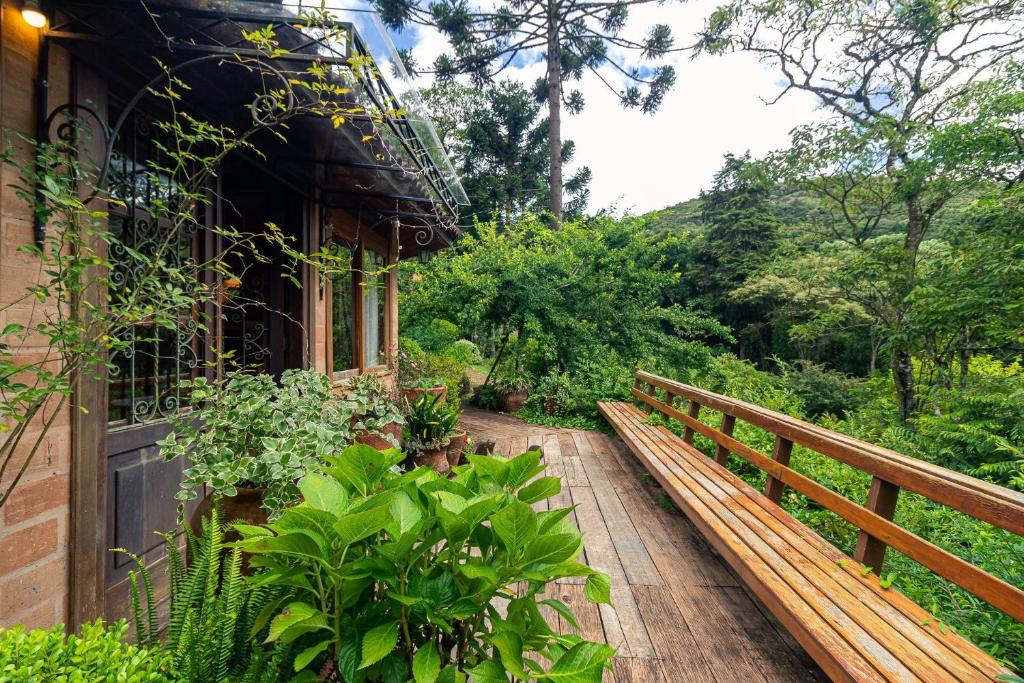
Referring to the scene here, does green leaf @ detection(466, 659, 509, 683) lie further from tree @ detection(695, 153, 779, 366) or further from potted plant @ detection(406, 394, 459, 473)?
tree @ detection(695, 153, 779, 366)

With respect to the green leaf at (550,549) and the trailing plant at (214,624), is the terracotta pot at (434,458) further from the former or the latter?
the green leaf at (550,549)

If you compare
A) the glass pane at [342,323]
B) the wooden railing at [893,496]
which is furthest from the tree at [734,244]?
the wooden railing at [893,496]

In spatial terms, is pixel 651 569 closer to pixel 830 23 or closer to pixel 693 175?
pixel 830 23

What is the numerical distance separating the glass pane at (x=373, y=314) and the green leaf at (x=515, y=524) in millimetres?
4480

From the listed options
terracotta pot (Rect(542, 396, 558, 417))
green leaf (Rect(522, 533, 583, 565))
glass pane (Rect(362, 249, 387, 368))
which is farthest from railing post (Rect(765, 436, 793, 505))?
terracotta pot (Rect(542, 396, 558, 417))

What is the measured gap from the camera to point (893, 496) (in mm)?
1789

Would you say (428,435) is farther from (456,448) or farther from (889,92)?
(889,92)

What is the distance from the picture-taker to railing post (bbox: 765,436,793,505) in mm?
2543

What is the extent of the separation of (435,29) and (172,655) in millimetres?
12288

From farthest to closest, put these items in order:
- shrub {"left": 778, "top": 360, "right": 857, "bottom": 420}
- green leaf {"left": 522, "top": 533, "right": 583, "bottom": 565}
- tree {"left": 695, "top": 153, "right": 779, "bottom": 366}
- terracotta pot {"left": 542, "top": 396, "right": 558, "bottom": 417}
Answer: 1. tree {"left": 695, "top": 153, "right": 779, "bottom": 366}
2. shrub {"left": 778, "top": 360, "right": 857, "bottom": 420}
3. terracotta pot {"left": 542, "top": 396, "right": 558, "bottom": 417}
4. green leaf {"left": 522, "top": 533, "right": 583, "bottom": 565}

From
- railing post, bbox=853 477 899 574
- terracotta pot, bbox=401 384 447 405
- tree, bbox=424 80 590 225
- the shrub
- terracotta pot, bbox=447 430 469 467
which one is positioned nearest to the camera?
railing post, bbox=853 477 899 574

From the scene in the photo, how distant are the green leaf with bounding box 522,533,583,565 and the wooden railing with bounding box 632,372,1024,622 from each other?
50.9 inches

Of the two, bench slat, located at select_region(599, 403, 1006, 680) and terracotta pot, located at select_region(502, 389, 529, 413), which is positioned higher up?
bench slat, located at select_region(599, 403, 1006, 680)

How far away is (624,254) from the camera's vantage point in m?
8.52
